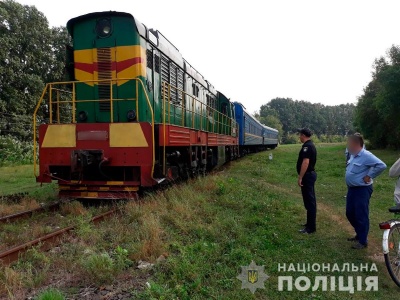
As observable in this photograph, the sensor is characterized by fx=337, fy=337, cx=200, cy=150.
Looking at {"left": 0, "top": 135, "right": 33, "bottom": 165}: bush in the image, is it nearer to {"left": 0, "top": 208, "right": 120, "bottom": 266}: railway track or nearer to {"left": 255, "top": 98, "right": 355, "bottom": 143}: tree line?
{"left": 0, "top": 208, "right": 120, "bottom": 266}: railway track

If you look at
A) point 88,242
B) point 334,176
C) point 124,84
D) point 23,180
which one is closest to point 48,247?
point 88,242

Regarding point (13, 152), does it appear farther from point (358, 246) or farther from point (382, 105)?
point (382, 105)

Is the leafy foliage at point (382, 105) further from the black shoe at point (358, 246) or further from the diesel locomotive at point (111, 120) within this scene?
the black shoe at point (358, 246)

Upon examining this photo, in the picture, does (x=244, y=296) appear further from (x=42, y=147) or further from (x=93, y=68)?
(x=93, y=68)

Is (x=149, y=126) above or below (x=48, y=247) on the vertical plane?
above

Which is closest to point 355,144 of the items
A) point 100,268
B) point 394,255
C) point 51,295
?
point 394,255

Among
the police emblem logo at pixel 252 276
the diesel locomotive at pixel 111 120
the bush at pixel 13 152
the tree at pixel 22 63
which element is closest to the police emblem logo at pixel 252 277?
the police emblem logo at pixel 252 276

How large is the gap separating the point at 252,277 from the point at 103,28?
6.37m

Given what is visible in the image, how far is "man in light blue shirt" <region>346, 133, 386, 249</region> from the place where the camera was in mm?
5027

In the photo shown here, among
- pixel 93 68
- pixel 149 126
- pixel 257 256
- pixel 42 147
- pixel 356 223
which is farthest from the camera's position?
pixel 93 68

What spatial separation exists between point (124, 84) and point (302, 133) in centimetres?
409

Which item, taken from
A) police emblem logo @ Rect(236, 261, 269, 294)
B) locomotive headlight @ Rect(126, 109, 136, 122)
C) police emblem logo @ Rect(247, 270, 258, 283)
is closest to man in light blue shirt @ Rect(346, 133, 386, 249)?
police emblem logo @ Rect(236, 261, 269, 294)

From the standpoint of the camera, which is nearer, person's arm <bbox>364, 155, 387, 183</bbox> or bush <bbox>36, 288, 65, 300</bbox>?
bush <bbox>36, 288, 65, 300</bbox>

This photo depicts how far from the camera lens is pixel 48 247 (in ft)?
15.5
